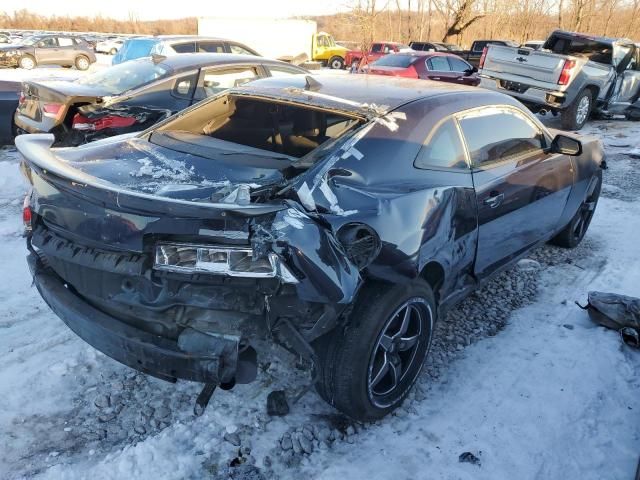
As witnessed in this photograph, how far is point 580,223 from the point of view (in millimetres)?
4957

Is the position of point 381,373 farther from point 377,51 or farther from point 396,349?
point 377,51

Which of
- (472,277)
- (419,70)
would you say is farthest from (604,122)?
(472,277)

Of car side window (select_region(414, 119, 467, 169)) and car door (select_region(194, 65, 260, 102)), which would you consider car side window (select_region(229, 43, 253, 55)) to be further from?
car side window (select_region(414, 119, 467, 169))

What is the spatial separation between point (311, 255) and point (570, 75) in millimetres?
9812

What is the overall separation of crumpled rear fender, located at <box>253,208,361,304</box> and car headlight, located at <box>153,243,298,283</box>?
4 centimetres

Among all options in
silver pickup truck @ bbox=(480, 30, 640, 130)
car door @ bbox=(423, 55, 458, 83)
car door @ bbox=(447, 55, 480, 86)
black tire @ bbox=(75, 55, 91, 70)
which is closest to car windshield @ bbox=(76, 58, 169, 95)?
silver pickup truck @ bbox=(480, 30, 640, 130)

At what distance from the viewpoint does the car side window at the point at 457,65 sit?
49.1ft

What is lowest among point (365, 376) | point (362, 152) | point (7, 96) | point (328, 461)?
point (328, 461)

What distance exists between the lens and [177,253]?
2141 mm

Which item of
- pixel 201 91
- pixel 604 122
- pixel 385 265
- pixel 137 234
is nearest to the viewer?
pixel 137 234

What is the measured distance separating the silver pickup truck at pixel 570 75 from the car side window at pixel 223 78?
6.00 metres

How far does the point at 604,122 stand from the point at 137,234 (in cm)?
1326

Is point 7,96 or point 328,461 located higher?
point 7,96

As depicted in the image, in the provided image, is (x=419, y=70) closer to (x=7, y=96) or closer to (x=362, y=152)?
(x=7, y=96)
